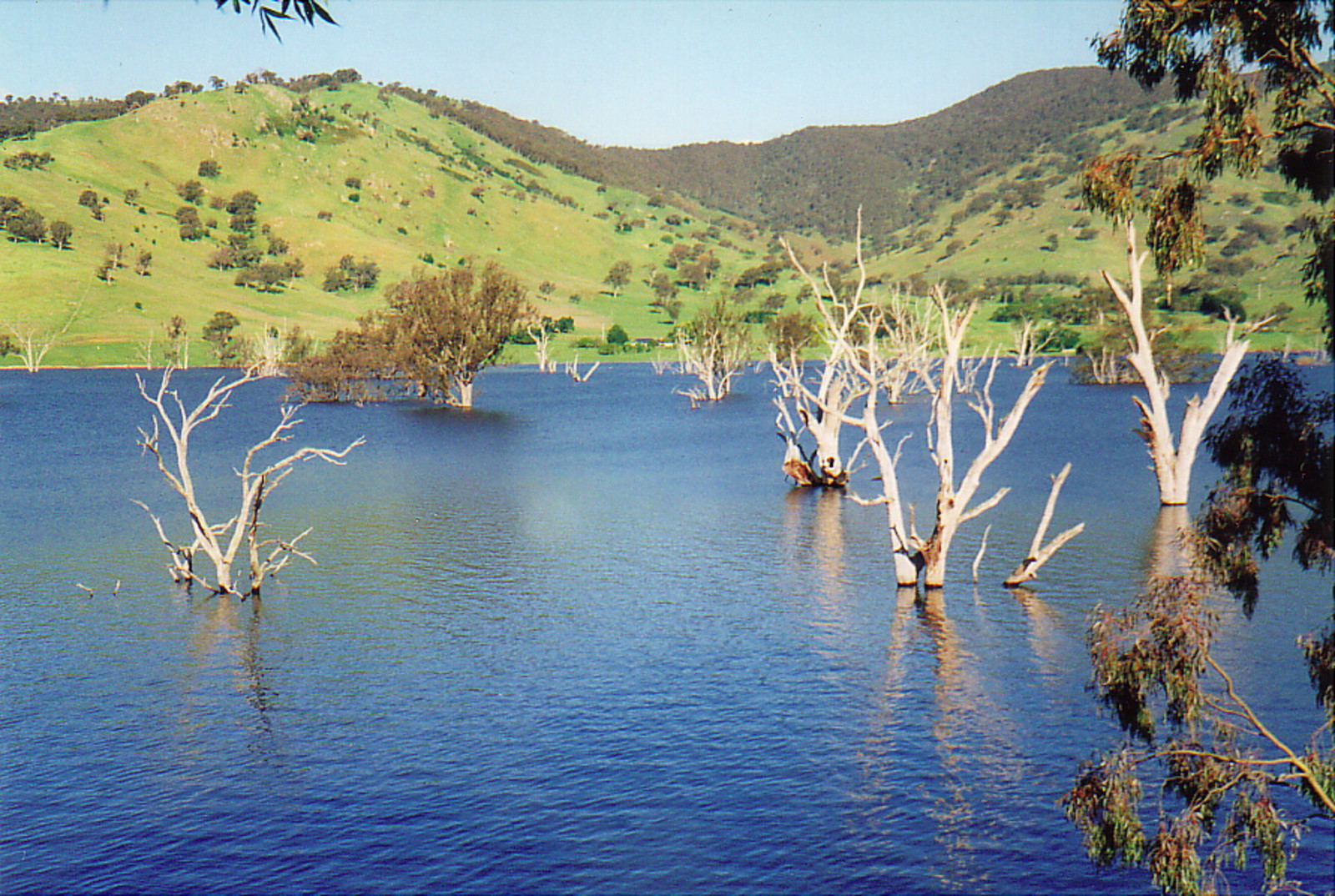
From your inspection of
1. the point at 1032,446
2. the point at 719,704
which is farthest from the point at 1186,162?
the point at 1032,446

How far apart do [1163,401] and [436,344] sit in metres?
79.7

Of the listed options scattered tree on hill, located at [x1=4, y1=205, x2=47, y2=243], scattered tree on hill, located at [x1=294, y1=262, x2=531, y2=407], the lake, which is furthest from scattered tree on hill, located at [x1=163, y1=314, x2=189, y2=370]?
the lake

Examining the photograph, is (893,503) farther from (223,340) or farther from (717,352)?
(223,340)

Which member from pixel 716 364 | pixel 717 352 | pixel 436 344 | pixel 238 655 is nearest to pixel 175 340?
pixel 436 344

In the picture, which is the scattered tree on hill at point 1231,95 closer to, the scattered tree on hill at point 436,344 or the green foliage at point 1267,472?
the green foliage at point 1267,472

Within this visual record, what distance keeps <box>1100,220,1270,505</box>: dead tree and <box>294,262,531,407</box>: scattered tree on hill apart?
75.2 metres

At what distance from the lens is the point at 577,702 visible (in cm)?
2592

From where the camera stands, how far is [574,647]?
30.1m

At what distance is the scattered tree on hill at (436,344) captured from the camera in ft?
365

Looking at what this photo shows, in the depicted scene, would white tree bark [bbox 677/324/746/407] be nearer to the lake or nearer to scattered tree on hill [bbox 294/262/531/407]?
scattered tree on hill [bbox 294/262/531/407]

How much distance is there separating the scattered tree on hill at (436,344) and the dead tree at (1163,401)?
75174mm

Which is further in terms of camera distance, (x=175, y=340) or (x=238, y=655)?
(x=175, y=340)

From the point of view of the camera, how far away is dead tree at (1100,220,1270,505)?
132 ft

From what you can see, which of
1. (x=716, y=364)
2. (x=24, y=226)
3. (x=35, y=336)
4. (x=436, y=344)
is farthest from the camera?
(x=24, y=226)
